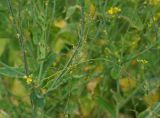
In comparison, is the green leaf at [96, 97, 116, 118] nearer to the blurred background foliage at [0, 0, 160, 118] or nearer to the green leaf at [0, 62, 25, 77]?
the blurred background foliage at [0, 0, 160, 118]

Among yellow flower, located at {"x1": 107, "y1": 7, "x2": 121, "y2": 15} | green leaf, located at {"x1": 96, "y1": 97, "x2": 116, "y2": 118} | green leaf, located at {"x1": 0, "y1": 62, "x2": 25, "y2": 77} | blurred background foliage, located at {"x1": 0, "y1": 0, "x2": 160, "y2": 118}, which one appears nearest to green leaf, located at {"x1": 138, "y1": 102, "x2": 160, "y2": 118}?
blurred background foliage, located at {"x1": 0, "y1": 0, "x2": 160, "y2": 118}

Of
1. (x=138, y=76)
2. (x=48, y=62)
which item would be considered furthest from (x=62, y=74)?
(x=138, y=76)

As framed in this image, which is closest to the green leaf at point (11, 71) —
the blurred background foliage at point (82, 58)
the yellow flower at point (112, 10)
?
the blurred background foliage at point (82, 58)

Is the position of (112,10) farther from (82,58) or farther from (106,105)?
(106,105)

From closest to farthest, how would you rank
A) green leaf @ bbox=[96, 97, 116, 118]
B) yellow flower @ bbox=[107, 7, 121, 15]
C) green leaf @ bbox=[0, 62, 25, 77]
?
green leaf @ bbox=[0, 62, 25, 77]
yellow flower @ bbox=[107, 7, 121, 15]
green leaf @ bbox=[96, 97, 116, 118]

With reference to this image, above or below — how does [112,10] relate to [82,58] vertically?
above

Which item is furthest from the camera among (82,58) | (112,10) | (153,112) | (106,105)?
(106,105)

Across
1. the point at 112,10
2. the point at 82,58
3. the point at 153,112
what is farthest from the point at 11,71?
the point at 153,112

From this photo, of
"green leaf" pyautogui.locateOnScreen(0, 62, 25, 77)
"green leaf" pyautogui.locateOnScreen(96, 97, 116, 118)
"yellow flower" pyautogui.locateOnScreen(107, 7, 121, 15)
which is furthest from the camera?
"green leaf" pyautogui.locateOnScreen(96, 97, 116, 118)
